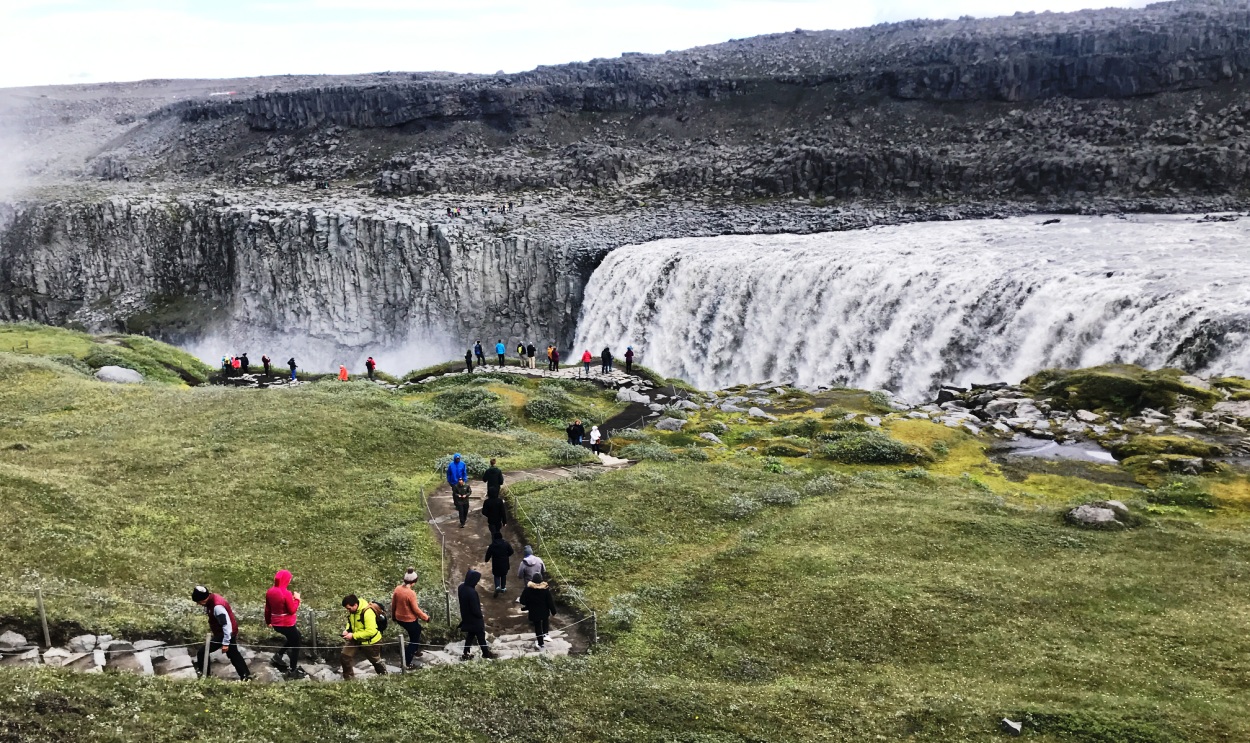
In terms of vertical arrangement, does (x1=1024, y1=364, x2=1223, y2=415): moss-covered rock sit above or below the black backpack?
below

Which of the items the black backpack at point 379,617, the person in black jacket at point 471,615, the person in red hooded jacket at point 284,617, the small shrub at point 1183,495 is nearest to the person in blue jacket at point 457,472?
the person in black jacket at point 471,615

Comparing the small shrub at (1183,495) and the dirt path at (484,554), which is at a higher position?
the dirt path at (484,554)

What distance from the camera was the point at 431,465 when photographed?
95.6ft

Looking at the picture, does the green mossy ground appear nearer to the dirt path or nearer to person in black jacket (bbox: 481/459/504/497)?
the dirt path

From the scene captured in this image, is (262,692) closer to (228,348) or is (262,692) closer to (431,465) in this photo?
(431,465)

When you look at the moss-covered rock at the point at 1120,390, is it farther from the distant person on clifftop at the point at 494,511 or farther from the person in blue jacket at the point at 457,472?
the person in blue jacket at the point at 457,472

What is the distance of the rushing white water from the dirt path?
31.1m

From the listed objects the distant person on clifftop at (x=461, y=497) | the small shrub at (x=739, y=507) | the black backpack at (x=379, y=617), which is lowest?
the small shrub at (x=739, y=507)

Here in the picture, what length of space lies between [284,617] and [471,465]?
13156 millimetres

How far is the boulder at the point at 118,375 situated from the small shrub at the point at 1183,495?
151ft

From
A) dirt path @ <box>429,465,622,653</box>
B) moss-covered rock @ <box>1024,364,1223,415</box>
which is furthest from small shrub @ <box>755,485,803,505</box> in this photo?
moss-covered rock @ <box>1024,364,1223,415</box>

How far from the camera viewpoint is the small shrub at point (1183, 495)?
26906 millimetres

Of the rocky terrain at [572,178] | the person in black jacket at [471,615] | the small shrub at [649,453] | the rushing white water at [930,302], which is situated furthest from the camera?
the rocky terrain at [572,178]

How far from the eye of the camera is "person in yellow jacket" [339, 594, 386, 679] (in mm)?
14508
